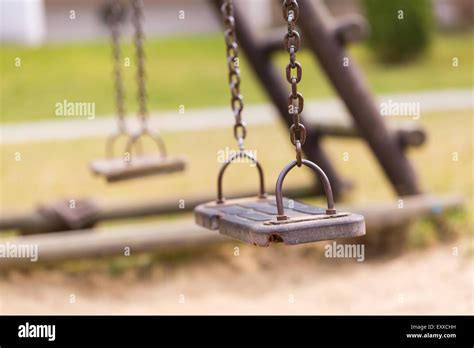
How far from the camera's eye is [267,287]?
5504 mm

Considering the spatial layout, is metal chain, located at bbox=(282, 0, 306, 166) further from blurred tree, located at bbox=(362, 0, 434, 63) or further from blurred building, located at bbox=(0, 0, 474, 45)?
blurred building, located at bbox=(0, 0, 474, 45)

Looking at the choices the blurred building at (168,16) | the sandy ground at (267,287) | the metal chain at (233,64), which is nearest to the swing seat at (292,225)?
the metal chain at (233,64)

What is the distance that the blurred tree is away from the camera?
50.6 ft

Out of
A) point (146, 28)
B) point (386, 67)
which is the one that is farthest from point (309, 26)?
point (146, 28)

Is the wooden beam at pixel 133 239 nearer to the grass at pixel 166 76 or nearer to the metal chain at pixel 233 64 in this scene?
the metal chain at pixel 233 64

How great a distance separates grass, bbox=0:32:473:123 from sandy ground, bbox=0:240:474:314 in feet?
23.2

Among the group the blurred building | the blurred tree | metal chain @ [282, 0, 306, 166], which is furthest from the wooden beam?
the blurred building

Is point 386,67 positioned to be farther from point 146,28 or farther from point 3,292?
point 3,292

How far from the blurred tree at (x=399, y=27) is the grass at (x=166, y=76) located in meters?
0.27

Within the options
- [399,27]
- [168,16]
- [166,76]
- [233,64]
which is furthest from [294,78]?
[168,16]

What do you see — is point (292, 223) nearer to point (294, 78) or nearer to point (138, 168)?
point (294, 78)

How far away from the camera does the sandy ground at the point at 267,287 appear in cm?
504

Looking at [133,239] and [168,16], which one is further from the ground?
[168,16]

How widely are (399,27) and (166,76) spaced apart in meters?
4.02
